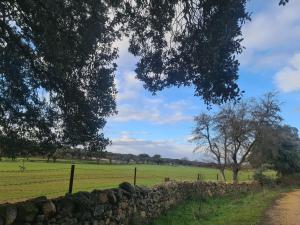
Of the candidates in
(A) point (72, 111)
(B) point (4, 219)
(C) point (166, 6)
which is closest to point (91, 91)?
(A) point (72, 111)

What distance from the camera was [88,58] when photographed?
13.9 metres

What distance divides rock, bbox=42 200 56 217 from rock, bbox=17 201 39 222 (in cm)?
33

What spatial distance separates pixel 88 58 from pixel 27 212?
17.1 ft

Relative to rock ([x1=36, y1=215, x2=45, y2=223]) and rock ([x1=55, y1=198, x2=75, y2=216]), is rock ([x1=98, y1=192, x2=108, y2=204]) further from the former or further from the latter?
rock ([x1=36, y1=215, x2=45, y2=223])

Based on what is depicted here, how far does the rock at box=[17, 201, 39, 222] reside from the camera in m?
10.1

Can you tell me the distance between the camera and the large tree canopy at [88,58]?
11.4 meters

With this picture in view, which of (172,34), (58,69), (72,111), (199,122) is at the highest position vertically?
(199,122)

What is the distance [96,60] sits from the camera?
1441cm

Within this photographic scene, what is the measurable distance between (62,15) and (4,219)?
5293mm

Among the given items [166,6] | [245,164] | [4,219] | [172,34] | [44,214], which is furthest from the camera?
[245,164]

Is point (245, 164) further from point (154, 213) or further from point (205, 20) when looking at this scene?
point (205, 20)

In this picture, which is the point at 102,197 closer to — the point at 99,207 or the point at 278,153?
the point at 99,207

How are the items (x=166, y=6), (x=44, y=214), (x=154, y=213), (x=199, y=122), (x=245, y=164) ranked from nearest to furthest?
(x=44, y=214), (x=166, y=6), (x=154, y=213), (x=199, y=122), (x=245, y=164)

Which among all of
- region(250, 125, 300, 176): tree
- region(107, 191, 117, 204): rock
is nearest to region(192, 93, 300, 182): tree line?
region(250, 125, 300, 176): tree
